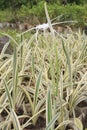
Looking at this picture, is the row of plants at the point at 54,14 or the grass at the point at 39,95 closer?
the grass at the point at 39,95

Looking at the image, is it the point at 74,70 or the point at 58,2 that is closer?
the point at 74,70

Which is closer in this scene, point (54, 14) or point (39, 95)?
point (39, 95)

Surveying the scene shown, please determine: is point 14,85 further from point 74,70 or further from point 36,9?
point 36,9

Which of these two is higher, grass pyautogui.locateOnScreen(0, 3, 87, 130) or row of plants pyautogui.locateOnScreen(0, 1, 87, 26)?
row of plants pyautogui.locateOnScreen(0, 1, 87, 26)

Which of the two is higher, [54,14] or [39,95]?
[54,14]

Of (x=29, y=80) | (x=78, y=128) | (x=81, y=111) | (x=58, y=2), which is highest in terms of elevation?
(x=58, y=2)

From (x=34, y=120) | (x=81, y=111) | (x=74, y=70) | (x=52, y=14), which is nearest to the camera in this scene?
(x=34, y=120)

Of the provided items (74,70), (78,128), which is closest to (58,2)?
(74,70)

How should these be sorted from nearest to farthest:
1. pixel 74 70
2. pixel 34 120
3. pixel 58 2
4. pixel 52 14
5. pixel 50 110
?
pixel 50 110, pixel 34 120, pixel 74 70, pixel 52 14, pixel 58 2

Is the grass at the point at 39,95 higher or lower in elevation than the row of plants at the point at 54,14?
lower

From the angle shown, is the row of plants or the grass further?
the row of plants

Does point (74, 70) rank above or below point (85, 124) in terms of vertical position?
above
